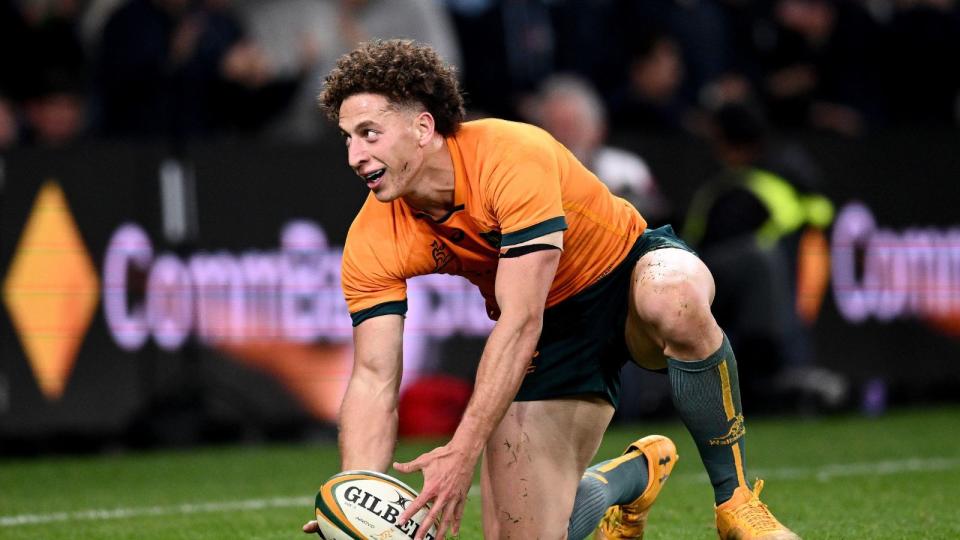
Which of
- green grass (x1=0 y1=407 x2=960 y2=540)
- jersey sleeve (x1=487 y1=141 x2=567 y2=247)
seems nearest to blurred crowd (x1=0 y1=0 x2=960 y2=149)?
green grass (x1=0 y1=407 x2=960 y2=540)

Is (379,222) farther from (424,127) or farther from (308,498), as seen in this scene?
(308,498)

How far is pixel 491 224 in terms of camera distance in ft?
16.9

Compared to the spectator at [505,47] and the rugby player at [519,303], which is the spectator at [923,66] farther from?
the rugby player at [519,303]

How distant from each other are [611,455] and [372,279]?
378 cm

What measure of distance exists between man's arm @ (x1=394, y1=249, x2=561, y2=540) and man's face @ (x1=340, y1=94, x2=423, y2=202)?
0.44 m

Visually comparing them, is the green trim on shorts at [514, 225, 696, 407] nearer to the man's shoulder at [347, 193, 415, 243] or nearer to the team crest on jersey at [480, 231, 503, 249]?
the team crest on jersey at [480, 231, 503, 249]

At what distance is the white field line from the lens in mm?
7203

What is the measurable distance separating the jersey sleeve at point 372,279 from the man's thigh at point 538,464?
57 centimetres

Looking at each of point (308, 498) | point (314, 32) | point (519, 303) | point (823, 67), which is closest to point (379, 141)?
point (519, 303)

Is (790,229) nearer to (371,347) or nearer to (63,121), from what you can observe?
(63,121)

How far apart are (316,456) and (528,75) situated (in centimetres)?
359

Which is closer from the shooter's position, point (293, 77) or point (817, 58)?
point (293, 77)

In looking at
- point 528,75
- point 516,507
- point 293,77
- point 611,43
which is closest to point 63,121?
point 293,77

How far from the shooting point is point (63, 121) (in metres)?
10.3
